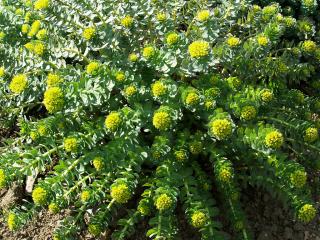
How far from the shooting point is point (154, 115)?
325cm

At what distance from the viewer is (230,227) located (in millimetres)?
3838

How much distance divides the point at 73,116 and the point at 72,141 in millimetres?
450

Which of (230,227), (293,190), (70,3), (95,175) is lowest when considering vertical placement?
(230,227)

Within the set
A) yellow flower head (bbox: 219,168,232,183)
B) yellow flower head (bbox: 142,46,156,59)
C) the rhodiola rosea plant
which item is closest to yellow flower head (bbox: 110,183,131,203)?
the rhodiola rosea plant

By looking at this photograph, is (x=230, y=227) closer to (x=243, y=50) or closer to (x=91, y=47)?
(x=243, y=50)

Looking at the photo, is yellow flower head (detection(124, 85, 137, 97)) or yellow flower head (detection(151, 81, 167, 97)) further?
yellow flower head (detection(124, 85, 137, 97))

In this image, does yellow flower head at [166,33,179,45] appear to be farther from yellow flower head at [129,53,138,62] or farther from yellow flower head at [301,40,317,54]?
yellow flower head at [301,40,317,54]

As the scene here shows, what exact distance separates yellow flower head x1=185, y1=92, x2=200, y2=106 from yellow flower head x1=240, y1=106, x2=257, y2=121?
337mm

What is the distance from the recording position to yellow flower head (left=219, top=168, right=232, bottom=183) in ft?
10.6

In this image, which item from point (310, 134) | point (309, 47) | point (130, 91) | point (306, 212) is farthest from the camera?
point (309, 47)

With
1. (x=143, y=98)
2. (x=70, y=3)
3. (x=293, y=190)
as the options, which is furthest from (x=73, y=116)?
(x=293, y=190)

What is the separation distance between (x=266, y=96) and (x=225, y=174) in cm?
66

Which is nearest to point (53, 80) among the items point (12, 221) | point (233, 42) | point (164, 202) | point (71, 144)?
point (71, 144)

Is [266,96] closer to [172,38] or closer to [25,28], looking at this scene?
[172,38]
